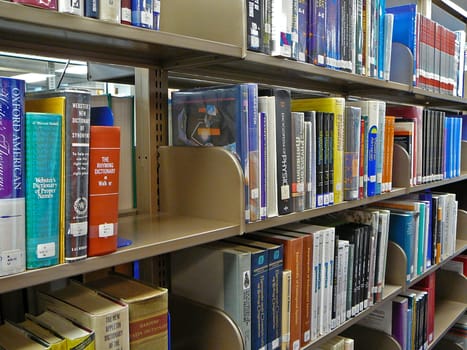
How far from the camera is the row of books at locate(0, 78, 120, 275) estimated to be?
0.66 meters

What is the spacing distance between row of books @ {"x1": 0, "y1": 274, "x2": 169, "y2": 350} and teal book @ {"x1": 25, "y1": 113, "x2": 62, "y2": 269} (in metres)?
0.17

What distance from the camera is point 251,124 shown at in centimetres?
105

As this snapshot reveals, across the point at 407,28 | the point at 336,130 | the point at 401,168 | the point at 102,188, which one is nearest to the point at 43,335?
the point at 102,188

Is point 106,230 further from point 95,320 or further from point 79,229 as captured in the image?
point 95,320

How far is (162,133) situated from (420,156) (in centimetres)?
115

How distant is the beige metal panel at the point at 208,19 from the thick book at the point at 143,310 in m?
0.56

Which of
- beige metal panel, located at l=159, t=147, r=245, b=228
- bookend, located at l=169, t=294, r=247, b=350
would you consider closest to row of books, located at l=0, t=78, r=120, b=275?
beige metal panel, located at l=159, t=147, r=245, b=228

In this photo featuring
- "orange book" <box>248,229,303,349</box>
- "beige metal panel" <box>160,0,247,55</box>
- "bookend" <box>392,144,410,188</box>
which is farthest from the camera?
"bookend" <box>392,144,410,188</box>

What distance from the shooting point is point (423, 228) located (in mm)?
1984

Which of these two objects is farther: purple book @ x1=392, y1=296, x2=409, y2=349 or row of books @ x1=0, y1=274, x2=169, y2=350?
purple book @ x1=392, y1=296, x2=409, y2=349

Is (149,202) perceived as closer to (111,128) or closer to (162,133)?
(162,133)

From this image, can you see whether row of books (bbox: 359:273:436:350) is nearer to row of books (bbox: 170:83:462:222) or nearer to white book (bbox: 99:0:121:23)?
row of books (bbox: 170:83:462:222)

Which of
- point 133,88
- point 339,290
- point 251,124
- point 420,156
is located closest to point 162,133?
point 133,88

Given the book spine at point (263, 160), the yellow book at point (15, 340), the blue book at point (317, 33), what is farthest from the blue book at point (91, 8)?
the blue book at point (317, 33)
